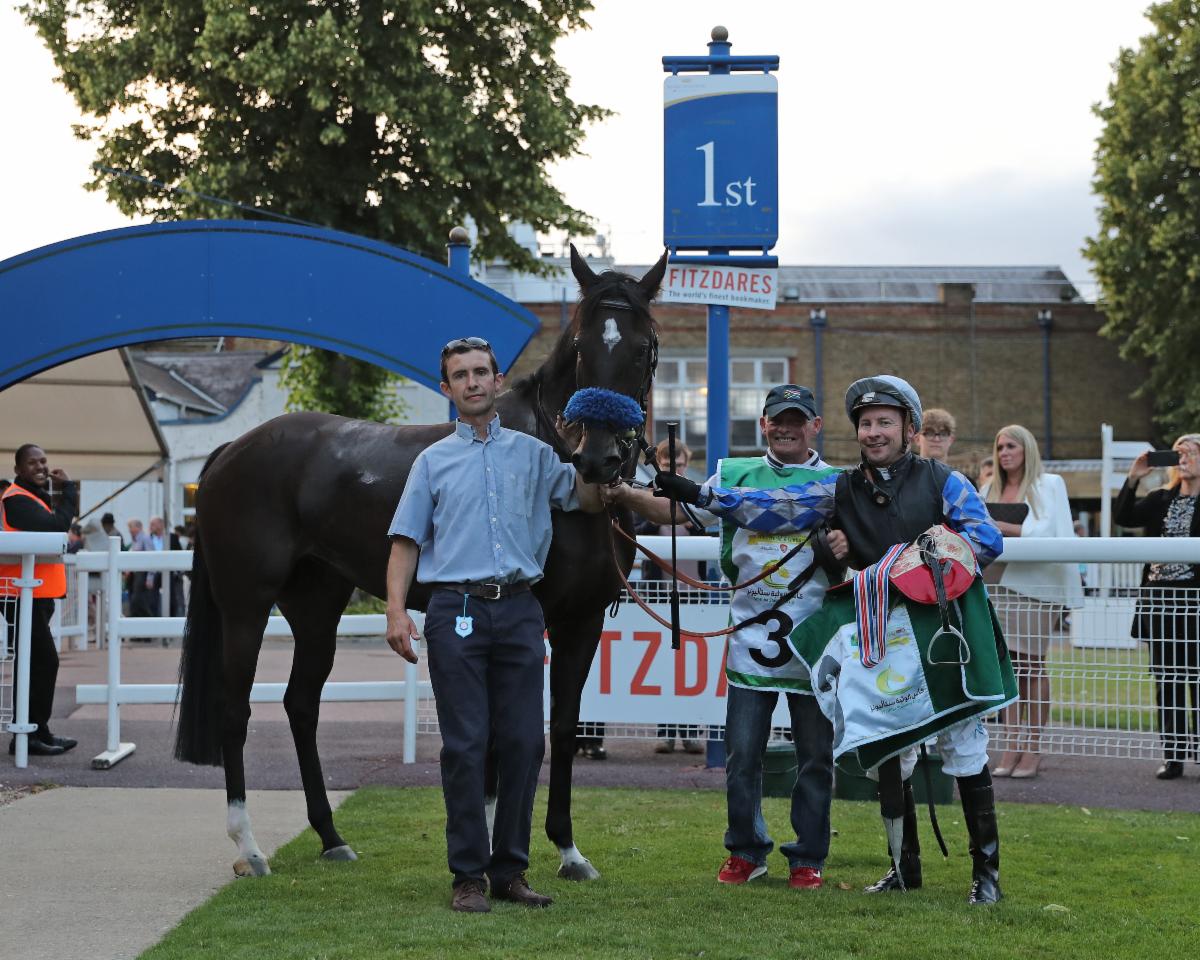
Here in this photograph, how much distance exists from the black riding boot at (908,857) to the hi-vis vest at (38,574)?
538 centimetres

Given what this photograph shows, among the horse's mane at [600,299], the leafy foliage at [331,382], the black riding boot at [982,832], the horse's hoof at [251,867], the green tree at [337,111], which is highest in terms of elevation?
the green tree at [337,111]

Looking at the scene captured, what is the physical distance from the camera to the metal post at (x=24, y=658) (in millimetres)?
7930

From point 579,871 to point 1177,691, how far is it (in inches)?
143

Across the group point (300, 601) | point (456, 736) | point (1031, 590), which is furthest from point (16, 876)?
point (1031, 590)

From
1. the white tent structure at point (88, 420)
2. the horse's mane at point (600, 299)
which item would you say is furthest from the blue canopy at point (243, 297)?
the white tent structure at point (88, 420)

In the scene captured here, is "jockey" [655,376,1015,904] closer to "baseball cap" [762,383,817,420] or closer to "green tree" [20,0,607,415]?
"baseball cap" [762,383,817,420]

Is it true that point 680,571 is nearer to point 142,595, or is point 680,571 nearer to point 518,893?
point 518,893

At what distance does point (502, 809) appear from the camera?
4.63 metres

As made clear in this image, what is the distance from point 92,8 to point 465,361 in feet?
65.3

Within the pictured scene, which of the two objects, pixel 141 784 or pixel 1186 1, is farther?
pixel 1186 1

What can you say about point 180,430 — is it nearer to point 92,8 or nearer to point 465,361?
point 92,8

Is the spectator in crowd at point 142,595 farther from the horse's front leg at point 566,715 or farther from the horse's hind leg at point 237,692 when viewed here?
the horse's front leg at point 566,715

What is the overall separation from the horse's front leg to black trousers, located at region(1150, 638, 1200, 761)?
3474mm

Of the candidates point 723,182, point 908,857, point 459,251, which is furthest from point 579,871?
point 459,251
